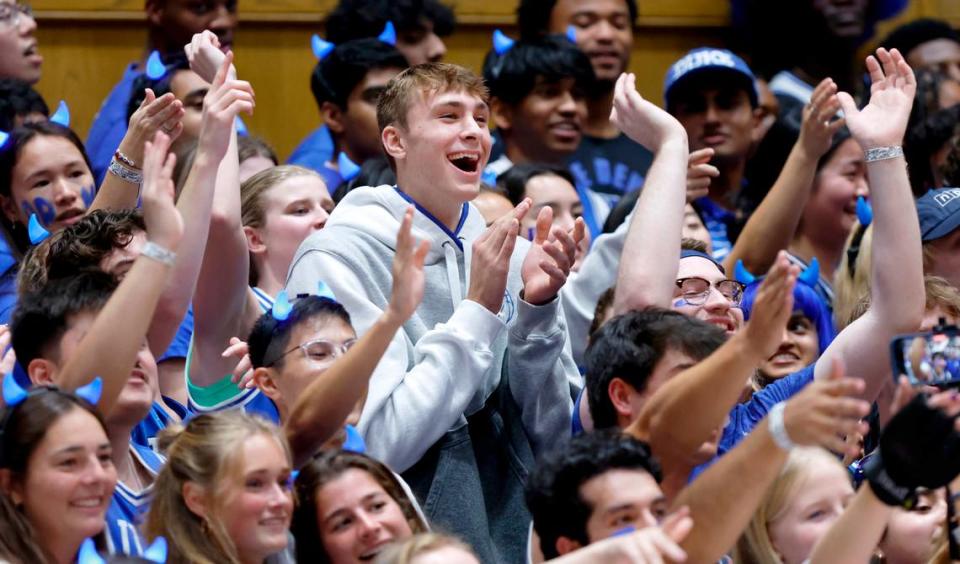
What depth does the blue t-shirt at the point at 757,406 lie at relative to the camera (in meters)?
3.39

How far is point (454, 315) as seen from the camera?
3199 mm

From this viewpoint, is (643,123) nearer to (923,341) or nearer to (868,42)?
(923,341)

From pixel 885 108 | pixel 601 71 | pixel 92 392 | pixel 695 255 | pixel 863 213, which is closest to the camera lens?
pixel 92 392

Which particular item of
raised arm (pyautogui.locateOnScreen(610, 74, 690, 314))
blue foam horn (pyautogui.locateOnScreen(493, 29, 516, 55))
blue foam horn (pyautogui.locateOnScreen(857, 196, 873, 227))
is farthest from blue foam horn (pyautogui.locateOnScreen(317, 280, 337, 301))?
blue foam horn (pyautogui.locateOnScreen(493, 29, 516, 55))

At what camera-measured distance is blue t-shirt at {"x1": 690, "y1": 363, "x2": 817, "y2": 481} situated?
133 inches

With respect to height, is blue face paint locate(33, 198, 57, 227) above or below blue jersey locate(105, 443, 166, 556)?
above

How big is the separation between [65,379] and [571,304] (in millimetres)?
1404

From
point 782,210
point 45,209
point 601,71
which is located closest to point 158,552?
point 45,209

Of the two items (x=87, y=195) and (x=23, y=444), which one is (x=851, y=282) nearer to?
(x=87, y=195)

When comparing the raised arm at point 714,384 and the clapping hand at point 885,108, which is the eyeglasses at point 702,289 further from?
the raised arm at point 714,384

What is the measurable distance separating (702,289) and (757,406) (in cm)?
29

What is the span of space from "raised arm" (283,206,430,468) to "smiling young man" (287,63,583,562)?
0.12 m

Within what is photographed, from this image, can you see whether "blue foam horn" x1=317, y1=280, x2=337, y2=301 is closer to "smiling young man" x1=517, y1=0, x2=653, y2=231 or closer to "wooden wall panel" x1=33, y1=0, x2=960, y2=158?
"smiling young man" x1=517, y1=0, x2=653, y2=231

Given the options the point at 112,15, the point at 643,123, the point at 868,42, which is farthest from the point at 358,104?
the point at 868,42
